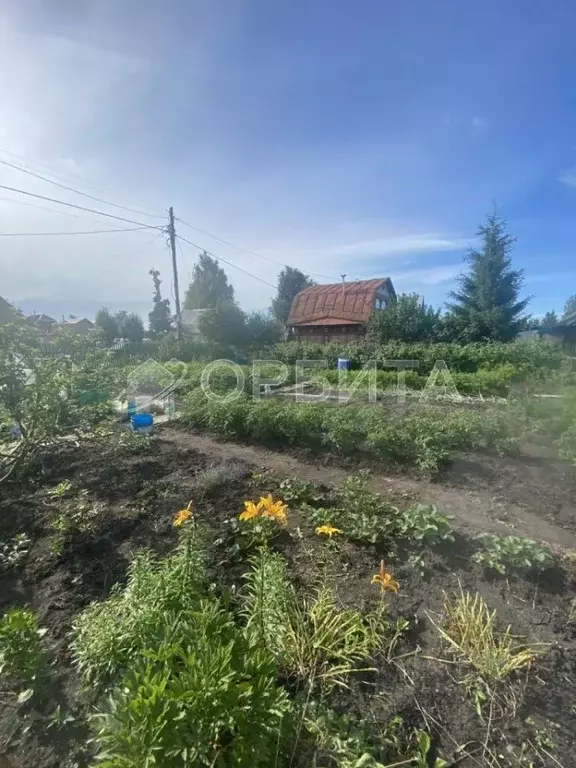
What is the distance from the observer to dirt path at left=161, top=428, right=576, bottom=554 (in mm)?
3162

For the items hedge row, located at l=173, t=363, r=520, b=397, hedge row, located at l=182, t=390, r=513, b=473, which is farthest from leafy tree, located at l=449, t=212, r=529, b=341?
hedge row, located at l=182, t=390, r=513, b=473

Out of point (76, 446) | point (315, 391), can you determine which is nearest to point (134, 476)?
point (76, 446)

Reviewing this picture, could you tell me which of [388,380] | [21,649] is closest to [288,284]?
[388,380]

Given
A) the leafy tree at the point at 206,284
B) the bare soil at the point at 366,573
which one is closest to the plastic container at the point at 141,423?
the bare soil at the point at 366,573

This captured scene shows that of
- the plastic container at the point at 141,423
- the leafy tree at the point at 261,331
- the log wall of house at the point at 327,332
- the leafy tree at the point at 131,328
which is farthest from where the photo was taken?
the leafy tree at the point at 131,328

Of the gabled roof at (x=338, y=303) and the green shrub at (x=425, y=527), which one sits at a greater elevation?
the gabled roof at (x=338, y=303)

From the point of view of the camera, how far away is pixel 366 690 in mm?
1708

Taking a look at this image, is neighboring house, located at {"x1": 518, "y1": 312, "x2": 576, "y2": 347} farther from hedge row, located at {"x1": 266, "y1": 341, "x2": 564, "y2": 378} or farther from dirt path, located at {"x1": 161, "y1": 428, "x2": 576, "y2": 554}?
dirt path, located at {"x1": 161, "y1": 428, "x2": 576, "y2": 554}

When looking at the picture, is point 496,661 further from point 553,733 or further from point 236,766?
point 236,766

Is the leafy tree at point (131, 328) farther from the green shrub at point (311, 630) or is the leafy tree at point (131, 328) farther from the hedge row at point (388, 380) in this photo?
the green shrub at point (311, 630)

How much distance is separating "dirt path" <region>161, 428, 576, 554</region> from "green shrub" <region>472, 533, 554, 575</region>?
0.54 meters

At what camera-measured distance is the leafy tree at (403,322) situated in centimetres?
1645

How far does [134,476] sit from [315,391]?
6.25 m

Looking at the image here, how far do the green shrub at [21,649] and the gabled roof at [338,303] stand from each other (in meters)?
21.3
